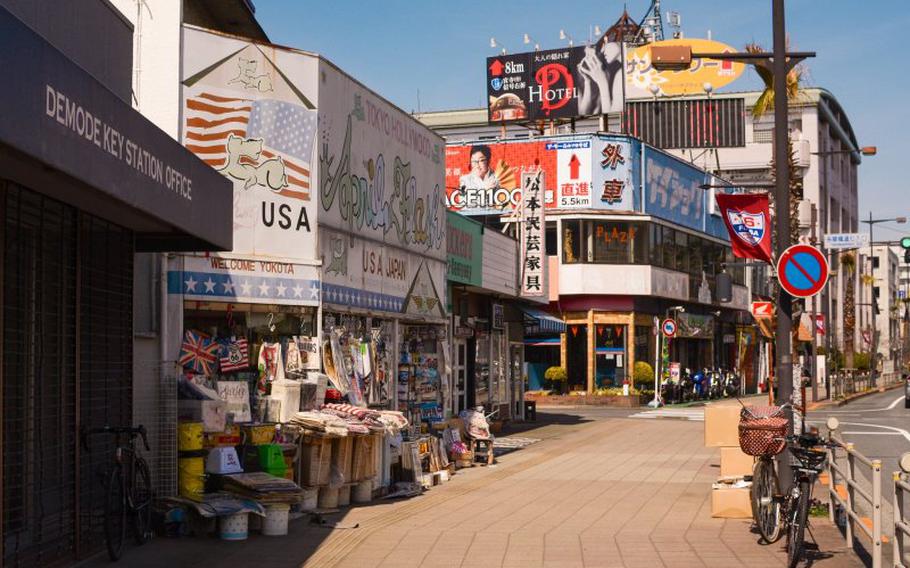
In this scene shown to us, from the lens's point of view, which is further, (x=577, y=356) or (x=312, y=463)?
(x=577, y=356)

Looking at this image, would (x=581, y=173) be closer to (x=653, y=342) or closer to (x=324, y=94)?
(x=653, y=342)

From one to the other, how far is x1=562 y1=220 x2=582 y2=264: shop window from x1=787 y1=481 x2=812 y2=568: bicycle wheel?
3895 centimetres

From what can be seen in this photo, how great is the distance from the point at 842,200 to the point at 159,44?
97.5 metres

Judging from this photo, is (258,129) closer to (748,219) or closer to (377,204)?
(377,204)

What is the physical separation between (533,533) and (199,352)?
5.00 metres

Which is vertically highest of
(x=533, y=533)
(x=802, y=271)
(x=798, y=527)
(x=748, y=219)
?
(x=748, y=219)

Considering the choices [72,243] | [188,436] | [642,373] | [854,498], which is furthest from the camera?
[642,373]

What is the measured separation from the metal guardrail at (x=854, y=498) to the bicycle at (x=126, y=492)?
6.59 meters

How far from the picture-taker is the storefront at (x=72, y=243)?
335 inches

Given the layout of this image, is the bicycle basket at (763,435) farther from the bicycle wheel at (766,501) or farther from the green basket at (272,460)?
the green basket at (272,460)

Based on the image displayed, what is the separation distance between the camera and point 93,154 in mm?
8969

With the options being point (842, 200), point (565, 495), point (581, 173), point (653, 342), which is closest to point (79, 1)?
point (565, 495)

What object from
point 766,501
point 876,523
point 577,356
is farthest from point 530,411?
point 876,523

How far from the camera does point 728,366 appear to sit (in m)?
64.4
